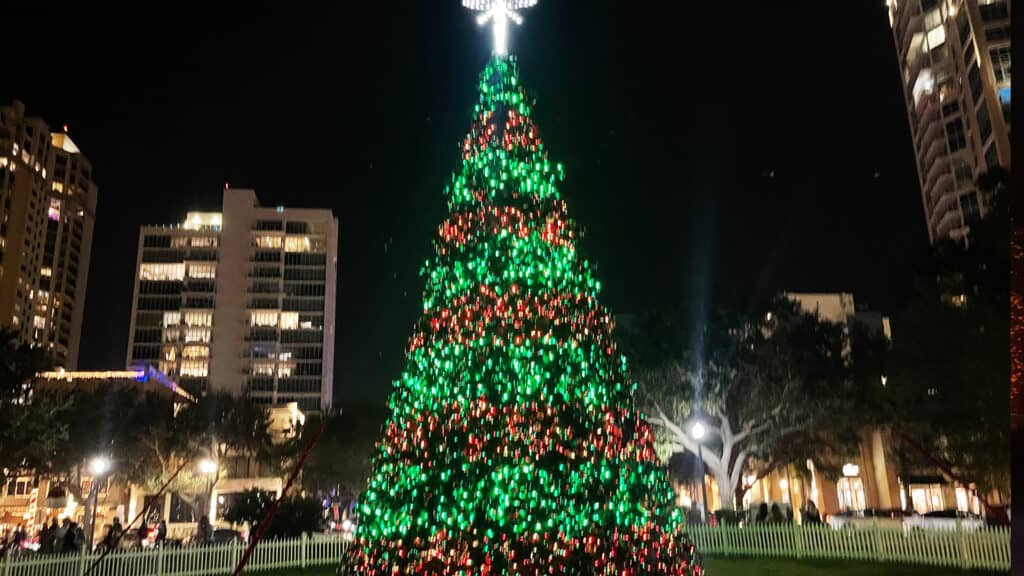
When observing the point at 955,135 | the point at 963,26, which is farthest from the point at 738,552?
the point at 955,135

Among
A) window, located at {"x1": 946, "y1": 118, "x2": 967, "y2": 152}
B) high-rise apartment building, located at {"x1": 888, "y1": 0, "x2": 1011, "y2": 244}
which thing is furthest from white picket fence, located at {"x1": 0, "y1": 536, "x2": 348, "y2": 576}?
window, located at {"x1": 946, "y1": 118, "x2": 967, "y2": 152}

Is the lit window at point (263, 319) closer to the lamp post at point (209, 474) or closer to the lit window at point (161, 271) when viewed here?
the lit window at point (161, 271)

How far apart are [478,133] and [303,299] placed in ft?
335

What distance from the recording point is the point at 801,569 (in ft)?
53.7

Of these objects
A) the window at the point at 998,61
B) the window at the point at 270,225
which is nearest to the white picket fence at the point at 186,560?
the window at the point at 998,61

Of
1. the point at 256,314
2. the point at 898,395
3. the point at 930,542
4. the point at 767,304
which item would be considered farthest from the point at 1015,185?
the point at 256,314

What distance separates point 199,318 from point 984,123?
3892 inches

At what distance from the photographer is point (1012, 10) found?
276 centimetres

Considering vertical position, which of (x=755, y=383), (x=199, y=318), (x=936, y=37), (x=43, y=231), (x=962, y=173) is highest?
(x=936, y=37)

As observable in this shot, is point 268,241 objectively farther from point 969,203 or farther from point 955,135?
point 969,203

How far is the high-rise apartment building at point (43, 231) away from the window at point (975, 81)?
355 ft

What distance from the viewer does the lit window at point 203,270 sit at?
10812cm

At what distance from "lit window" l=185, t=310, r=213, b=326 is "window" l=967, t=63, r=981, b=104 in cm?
9701

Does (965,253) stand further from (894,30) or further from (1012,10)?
(894,30)
